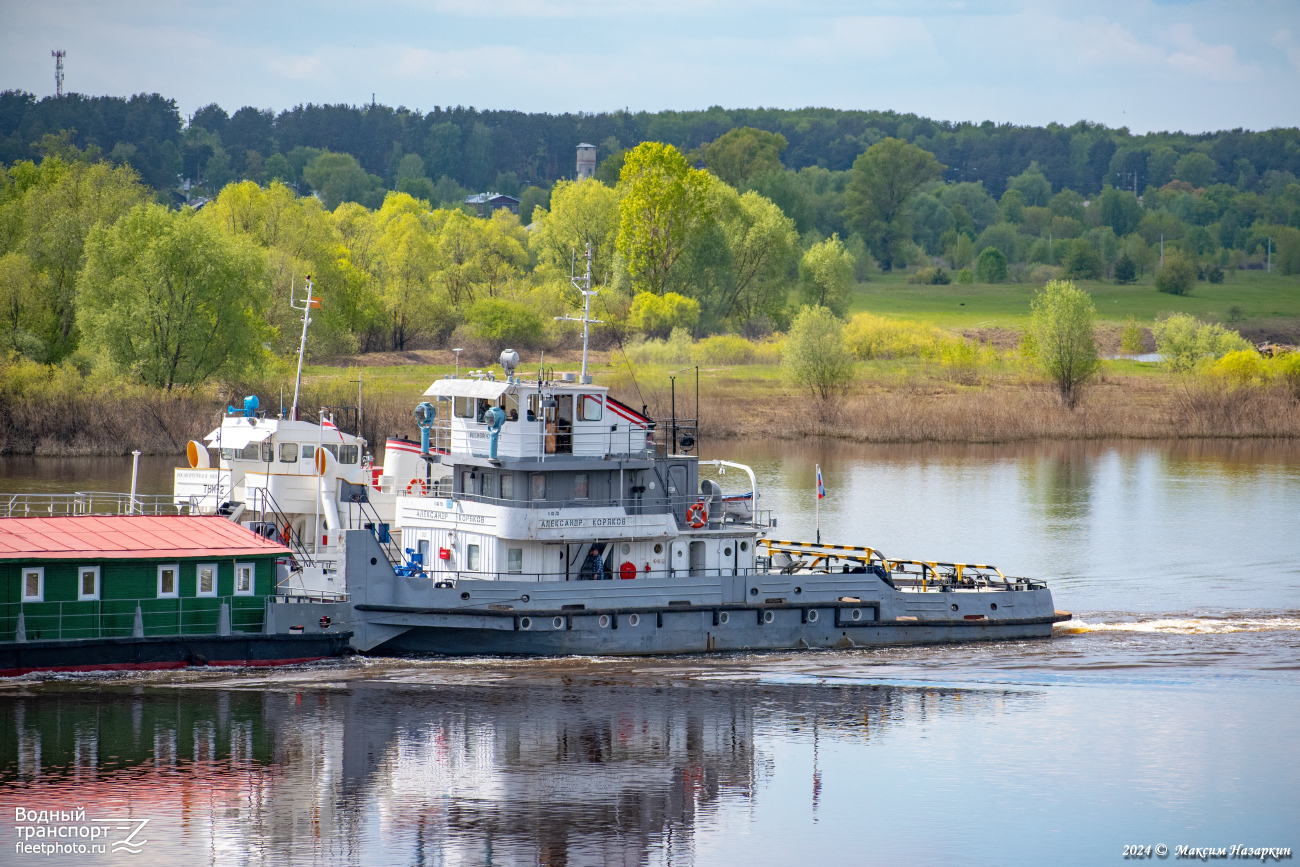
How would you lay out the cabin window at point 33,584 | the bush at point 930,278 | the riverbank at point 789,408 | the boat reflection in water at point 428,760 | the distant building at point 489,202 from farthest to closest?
the distant building at point 489,202, the bush at point 930,278, the riverbank at point 789,408, the cabin window at point 33,584, the boat reflection in water at point 428,760

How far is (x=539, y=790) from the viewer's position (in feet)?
73.6

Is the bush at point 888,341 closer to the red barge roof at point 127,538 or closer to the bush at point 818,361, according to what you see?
the bush at point 818,361

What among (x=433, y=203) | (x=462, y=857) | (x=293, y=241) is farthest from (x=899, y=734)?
(x=433, y=203)

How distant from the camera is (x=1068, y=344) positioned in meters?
73.2

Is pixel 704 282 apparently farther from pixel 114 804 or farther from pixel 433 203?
pixel 433 203

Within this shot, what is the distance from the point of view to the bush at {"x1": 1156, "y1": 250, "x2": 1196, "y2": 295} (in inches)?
4712

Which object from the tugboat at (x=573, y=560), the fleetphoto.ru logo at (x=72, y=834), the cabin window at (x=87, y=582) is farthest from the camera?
the tugboat at (x=573, y=560)

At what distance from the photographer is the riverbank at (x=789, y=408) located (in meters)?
57.9

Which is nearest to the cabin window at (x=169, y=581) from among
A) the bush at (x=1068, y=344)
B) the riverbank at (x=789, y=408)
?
the riverbank at (x=789, y=408)

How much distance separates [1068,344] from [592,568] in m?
49.7

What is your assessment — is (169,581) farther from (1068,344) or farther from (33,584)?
(1068,344)

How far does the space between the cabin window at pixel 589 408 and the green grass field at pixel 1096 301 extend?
244 ft

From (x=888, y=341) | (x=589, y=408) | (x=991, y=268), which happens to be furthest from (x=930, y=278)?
(x=589, y=408)

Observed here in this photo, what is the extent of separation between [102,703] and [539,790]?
7871 mm
